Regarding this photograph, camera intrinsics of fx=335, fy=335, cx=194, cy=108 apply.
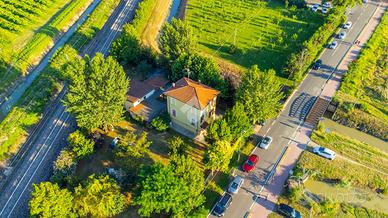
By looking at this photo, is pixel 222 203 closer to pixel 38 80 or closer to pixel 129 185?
pixel 129 185

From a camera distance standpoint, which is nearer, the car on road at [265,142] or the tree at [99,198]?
the tree at [99,198]

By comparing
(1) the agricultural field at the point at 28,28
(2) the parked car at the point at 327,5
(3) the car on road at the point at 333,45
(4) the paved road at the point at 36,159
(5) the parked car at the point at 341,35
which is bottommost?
(4) the paved road at the point at 36,159

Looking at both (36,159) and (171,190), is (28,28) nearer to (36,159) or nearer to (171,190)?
(36,159)

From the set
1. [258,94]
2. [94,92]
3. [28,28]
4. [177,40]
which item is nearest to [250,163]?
[258,94]

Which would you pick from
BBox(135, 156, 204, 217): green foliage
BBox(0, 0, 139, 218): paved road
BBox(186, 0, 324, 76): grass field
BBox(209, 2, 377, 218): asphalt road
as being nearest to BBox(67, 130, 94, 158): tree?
BBox(0, 0, 139, 218): paved road

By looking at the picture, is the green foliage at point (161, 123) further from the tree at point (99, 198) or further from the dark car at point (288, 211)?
the dark car at point (288, 211)

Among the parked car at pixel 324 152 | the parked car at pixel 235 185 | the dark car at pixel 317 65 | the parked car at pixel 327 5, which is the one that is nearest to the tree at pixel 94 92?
the parked car at pixel 235 185

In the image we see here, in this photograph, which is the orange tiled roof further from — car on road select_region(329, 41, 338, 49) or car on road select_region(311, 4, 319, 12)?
car on road select_region(311, 4, 319, 12)
